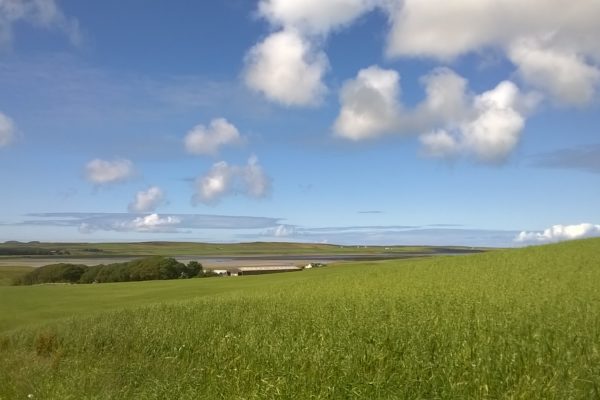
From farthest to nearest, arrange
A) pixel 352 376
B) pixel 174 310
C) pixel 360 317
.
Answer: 1. pixel 174 310
2. pixel 360 317
3. pixel 352 376

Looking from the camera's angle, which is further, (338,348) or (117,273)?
(117,273)

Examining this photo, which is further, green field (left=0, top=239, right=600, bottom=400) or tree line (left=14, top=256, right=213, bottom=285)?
tree line (left=14, top=256, right=213, bottom=285)

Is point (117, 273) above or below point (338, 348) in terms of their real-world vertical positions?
below

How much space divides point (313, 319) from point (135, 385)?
18.8 ft

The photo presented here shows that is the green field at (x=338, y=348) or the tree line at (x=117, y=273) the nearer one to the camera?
the green field at (x=338, y=348)

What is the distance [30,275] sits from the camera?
240 feet

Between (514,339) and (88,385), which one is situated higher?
(514,339)

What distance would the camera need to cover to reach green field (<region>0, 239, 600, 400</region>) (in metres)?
9.69

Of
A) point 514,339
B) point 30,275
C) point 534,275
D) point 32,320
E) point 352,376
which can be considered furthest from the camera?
point 30,275

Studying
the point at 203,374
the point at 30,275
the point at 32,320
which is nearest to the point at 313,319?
the point at 203,374

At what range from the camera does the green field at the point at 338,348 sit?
9.69m

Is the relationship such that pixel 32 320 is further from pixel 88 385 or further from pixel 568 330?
pixel 568 330

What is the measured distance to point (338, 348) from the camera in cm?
1204

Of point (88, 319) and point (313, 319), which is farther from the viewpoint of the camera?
point (88, 319)
